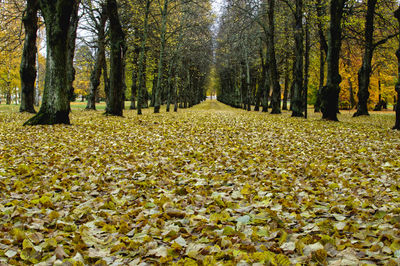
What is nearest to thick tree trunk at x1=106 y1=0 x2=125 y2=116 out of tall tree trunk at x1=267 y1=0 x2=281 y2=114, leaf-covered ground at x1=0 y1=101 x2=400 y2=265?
leaf-covered ground at x1=0 y1=101 x2=400 y2=265

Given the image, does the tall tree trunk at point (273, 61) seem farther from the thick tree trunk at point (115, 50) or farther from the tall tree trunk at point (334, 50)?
the thick tree trunk at point (115, 50)

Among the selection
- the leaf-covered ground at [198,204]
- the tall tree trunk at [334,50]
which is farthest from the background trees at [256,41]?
the leaf-covered ground at [198,204]

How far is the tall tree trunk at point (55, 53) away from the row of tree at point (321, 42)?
1110cm

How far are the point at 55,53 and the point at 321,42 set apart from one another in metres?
16.8

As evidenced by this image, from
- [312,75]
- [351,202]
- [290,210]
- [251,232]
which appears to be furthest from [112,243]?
[312,75]

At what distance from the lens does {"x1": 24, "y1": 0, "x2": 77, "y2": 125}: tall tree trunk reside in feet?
33.6

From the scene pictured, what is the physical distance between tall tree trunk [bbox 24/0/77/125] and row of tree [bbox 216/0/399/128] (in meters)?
11.1

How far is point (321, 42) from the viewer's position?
19.2 meters

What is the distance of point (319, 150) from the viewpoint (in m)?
6.96

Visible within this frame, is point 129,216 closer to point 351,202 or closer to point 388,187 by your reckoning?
point 351,202

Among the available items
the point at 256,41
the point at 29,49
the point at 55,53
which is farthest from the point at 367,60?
the point at 29,49

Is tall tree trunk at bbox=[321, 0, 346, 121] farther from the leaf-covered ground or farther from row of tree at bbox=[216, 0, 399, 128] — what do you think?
the leaf-covered ground

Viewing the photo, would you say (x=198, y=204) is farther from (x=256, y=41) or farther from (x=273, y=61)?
(x=256, y=41)

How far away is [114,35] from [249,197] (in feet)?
45.5
